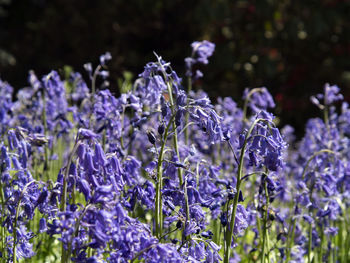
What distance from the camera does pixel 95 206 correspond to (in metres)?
2.09

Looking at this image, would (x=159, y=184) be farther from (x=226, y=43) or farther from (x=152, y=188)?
(x=226, y=43)

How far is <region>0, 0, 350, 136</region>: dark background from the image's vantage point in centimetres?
1034

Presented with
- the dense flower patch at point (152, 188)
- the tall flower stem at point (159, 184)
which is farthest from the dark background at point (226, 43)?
the tall flower stem at point (159, 184)

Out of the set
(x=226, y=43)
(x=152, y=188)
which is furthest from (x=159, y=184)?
(x=226, y=43)

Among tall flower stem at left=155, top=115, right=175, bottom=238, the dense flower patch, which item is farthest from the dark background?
tall flower stem at left=155, top=115, right=175, bottom=238

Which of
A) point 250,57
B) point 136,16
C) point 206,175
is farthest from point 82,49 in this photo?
point 206,175

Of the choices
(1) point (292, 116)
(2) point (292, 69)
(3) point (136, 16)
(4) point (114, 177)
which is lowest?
(4) point (114, 177)

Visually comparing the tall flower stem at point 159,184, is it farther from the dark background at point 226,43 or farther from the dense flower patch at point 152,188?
the dark background at point 226,43

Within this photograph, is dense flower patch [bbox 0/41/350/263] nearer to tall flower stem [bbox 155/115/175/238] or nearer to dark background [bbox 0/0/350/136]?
tall flower stem [bbox 155/115/175/238]

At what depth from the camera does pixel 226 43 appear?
1046 cm

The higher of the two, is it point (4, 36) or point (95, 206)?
point (4, 36)

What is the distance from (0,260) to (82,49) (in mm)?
8941

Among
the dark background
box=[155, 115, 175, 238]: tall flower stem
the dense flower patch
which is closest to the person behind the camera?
the dense flower patch

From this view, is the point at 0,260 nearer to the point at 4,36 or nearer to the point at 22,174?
the point at 22,174
